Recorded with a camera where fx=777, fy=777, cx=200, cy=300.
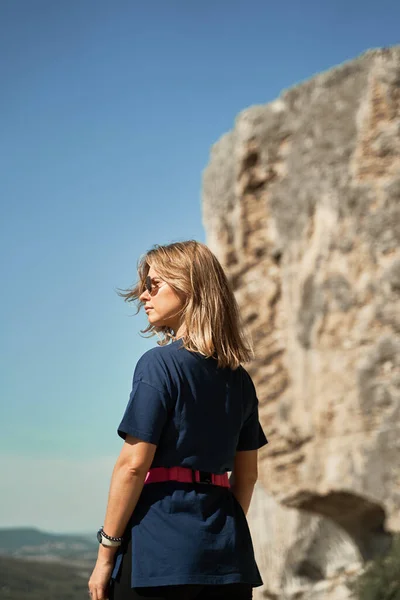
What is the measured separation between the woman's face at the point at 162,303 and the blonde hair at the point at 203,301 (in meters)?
0.01

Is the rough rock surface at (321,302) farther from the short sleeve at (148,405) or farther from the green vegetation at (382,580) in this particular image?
the short sleeve at (148,405)

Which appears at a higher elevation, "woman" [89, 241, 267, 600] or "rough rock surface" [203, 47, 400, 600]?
"rough rock surface" [203, 47, 400, 600]

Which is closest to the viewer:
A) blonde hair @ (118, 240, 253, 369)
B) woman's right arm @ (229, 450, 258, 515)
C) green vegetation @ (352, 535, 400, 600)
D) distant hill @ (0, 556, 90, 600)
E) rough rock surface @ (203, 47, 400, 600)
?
blonde hair @ (118, 240, 253, 369)

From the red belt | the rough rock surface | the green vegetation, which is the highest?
the rough rock surface

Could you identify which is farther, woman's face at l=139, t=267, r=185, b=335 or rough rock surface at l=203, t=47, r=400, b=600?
rough rock surface at l=203, t=47, r=400, b=600

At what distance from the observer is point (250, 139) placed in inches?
338

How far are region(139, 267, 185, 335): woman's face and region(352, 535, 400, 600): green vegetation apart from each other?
14.2 ft

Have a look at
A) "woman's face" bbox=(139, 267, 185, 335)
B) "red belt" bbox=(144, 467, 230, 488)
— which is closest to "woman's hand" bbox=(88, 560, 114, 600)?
"red belt" bbox=(144, 467, 230, 488)

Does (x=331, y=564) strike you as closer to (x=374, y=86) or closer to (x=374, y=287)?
(x=374, y=287)

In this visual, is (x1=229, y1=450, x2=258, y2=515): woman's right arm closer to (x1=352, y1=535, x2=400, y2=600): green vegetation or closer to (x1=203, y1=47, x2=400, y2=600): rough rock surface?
(x1=352, y1=535, x2=400, y2=600): green vegetation

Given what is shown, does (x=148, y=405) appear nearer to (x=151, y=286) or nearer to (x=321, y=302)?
(x=151, y=286)

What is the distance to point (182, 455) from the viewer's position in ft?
5.54

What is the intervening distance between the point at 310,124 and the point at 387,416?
10.2 ft

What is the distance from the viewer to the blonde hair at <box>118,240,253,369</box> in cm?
181
